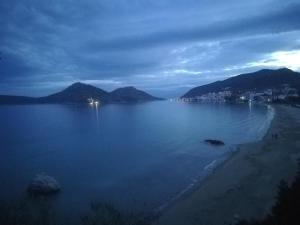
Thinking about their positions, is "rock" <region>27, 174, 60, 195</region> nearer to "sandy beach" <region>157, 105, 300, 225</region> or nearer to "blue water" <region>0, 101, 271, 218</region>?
"blue water" <region>0, 101, 271, 218</region>

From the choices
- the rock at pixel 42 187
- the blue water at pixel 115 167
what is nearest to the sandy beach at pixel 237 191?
the blue water at pixel 115 167

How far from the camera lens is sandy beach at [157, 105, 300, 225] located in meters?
15.9

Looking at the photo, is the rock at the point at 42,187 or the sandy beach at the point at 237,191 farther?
the rock at the point at 42,187

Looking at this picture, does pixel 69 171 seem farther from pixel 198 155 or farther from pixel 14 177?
pixel 198 155

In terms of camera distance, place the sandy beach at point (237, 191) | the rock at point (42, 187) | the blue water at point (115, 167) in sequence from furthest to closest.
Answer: the rock at point (42, 187), the blue water at point (115, 167), the sandy beach at point (237, 191)

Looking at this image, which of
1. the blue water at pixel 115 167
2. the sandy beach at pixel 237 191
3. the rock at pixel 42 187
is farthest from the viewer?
the rock at pixel 42 187

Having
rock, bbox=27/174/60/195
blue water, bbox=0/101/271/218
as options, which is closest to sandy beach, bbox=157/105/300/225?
blue water, bbox=0/101/271/218

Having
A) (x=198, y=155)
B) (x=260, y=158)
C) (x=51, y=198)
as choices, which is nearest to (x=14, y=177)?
(x=51, y=198)

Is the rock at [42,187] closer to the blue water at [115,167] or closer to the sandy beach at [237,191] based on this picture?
the blue water at [115,167]

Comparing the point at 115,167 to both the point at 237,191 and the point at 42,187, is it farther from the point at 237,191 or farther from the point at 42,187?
the point at 237,191

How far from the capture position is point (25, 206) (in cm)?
1841

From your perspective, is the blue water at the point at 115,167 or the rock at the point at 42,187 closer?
the blue water at the point at 115,167

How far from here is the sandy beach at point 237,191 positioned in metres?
15.9

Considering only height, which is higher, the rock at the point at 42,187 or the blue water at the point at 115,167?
the rock at the point at 42,187
